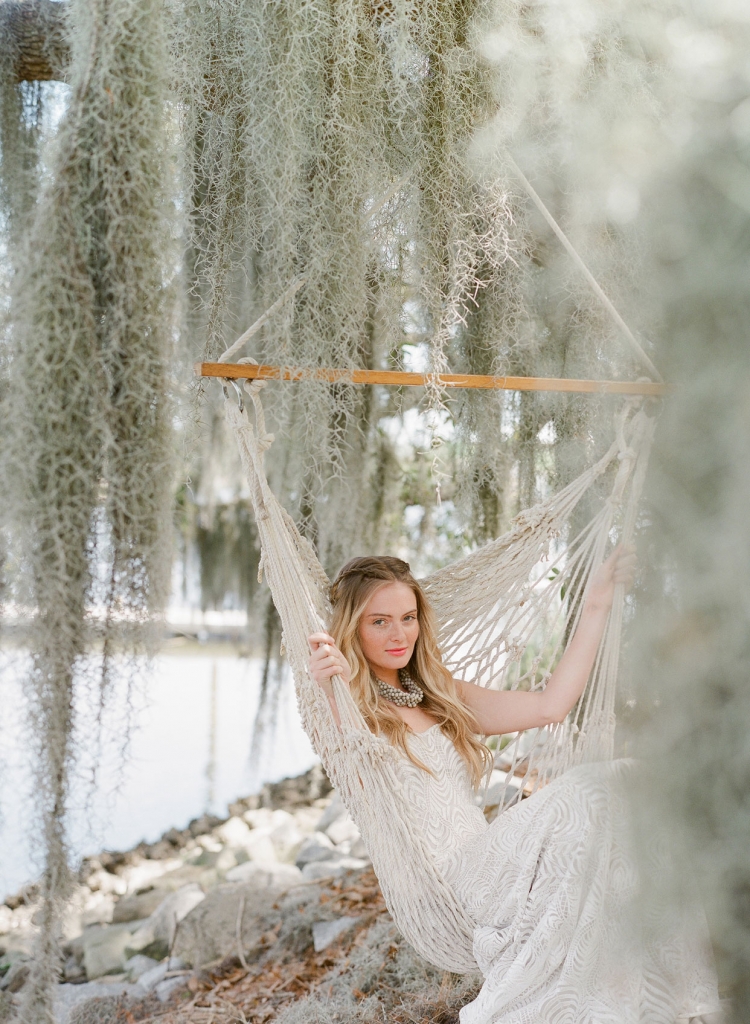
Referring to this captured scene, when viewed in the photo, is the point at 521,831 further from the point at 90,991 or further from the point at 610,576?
the point at 90,991

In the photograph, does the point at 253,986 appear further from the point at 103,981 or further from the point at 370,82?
the point at 370,82

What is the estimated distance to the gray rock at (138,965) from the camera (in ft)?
7.87

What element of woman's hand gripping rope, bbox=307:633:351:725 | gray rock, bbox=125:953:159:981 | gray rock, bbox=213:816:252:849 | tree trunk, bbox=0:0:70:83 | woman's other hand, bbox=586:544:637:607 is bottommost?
gray rock, bbox=213:816:252:849

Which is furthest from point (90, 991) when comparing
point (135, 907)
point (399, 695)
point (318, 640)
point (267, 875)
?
point (318, 640)

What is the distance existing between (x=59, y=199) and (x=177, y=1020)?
1.77m

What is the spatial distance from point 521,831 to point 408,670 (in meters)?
0.50

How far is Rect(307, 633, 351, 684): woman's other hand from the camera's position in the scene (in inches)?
64.7

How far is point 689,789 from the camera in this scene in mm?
942

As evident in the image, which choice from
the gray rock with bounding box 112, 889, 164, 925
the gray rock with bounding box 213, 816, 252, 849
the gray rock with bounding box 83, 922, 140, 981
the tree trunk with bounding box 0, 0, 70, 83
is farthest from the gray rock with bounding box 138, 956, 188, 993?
the tree trunk with bounding box 0, 0, 70, 83

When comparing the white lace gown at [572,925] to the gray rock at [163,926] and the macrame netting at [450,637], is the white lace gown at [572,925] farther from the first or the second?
the gray rock at [163,926]

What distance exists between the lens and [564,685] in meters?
1.82

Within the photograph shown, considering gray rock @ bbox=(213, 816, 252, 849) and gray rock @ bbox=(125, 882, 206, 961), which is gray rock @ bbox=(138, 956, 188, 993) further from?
gray rock @ bbox=(213, 816, 252, 849)

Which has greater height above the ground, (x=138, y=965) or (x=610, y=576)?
Result: (x=610, y=576)

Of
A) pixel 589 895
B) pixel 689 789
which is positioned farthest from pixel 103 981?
pixel 689 789
